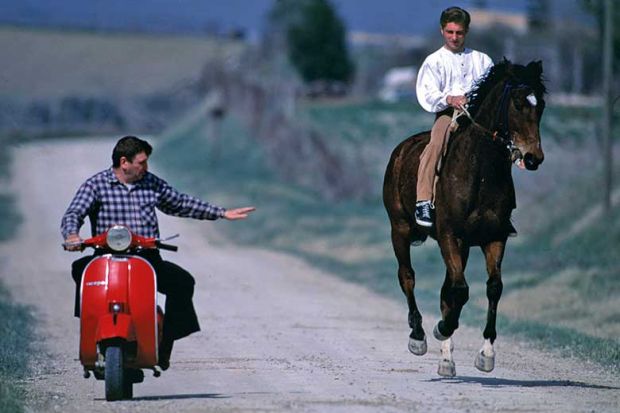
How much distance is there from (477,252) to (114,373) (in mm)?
18277

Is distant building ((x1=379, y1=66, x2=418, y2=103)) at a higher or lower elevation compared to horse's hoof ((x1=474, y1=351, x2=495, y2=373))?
higher

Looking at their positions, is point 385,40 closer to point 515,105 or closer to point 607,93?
point 607,93

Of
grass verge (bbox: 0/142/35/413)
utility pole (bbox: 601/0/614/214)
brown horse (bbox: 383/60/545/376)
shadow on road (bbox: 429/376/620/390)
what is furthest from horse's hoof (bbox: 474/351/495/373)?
utility pole (bbox: 601/0/614/214)

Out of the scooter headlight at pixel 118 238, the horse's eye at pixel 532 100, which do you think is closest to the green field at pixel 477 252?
the horse's eye at pixel 532 100

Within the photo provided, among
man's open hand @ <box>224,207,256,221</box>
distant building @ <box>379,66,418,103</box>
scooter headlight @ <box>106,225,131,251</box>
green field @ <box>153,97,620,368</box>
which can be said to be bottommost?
green field @ <box>153,97,620,368</box>

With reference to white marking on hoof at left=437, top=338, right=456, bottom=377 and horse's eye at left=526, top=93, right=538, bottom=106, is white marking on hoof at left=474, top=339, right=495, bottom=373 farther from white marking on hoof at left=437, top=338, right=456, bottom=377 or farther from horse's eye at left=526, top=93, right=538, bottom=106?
horse's eye at left=526, top=93, right=538, bottom=106

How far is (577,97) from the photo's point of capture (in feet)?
135

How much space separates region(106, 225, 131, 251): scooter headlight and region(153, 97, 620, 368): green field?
535 centimetres

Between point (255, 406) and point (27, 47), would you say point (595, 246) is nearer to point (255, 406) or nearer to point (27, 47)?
point (255, 406)

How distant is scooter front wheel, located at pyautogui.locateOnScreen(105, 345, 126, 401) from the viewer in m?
11.1

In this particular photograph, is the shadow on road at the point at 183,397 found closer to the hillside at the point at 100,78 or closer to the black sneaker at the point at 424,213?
the black sneaker at the point at 424,213

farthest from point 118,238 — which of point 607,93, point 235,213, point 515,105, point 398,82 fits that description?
point 398,82

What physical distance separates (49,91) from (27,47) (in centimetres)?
259

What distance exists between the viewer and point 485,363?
1287 centimetres
